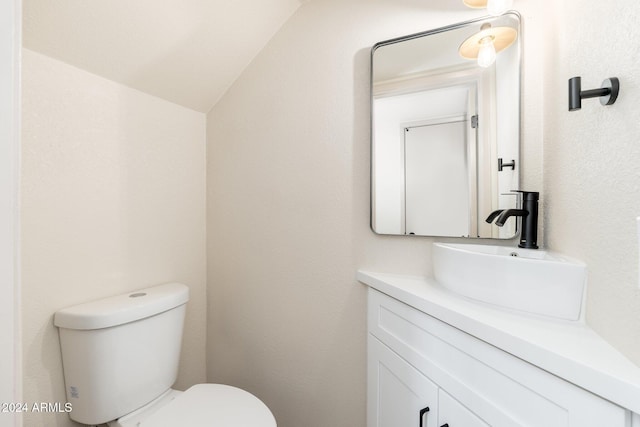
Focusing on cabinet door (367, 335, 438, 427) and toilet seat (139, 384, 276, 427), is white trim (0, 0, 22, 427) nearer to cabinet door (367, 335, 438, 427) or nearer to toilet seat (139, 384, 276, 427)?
toilet seat (139, 384, 276, 427)

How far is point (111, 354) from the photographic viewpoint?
1.02m

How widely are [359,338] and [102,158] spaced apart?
1205 millimetres

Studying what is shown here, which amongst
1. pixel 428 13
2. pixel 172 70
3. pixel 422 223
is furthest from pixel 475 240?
pixel 172 70

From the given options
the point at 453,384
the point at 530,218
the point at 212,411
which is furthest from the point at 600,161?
the point at 212,411

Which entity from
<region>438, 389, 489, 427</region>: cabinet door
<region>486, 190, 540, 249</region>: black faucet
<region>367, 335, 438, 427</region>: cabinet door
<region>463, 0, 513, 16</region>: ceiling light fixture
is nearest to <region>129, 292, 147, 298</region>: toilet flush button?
<region>367, 335, 438, 427</region>: cabinet door

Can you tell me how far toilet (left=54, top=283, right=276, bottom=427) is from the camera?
1.00 m

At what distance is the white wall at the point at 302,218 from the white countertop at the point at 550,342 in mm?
310

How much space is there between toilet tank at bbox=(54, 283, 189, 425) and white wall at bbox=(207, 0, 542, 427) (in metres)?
0.44

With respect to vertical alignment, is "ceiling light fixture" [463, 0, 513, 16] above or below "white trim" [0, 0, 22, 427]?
above

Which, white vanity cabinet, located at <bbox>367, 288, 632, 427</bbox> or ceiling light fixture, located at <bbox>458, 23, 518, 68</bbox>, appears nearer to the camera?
white vanity cabinet, located at <bbox>367, 288, 632, 427</bbox>

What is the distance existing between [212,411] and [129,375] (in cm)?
31

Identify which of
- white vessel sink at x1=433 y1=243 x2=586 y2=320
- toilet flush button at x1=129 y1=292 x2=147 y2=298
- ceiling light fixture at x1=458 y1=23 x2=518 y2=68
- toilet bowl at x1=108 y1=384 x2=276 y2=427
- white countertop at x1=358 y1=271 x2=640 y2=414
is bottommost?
toilet bowl at x1=108 y1=384 x2=276 y2=427

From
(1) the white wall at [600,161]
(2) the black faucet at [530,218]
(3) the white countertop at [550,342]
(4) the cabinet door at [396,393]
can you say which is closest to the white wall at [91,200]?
(4) the cabinet door at [396,393]

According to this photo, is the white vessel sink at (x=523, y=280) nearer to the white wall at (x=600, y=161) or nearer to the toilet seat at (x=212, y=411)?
the white wall at (x=600, y=161)
